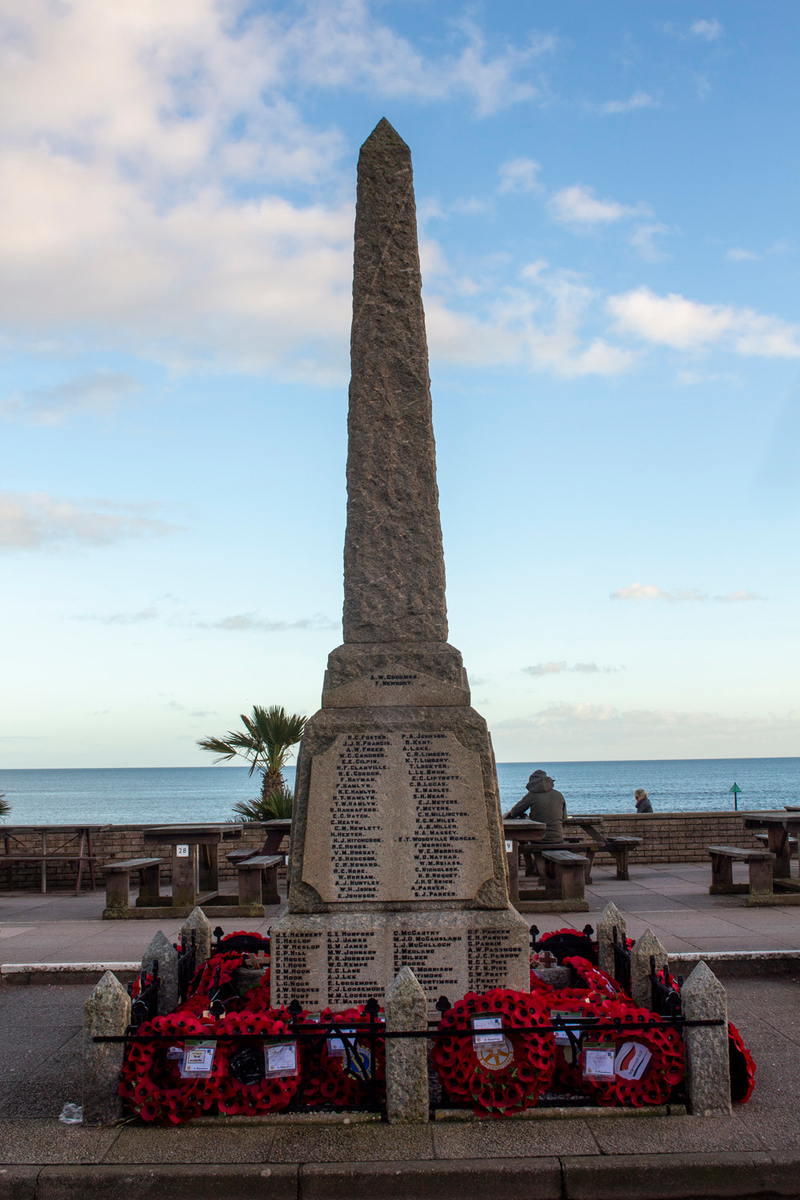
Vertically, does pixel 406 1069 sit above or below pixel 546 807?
below

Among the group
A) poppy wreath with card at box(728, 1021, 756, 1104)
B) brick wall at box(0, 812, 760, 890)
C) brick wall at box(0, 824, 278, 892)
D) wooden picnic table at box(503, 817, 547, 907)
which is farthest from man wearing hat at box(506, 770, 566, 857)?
poppy wreath with card at box(728, 1021, 756, 1104)

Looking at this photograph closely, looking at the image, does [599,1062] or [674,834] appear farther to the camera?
[674,834]

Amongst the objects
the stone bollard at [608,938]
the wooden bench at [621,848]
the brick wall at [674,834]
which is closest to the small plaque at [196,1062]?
the stone bollard at [608,938]

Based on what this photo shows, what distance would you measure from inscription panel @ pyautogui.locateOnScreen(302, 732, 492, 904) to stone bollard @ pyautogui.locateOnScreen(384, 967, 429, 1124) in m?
0.94

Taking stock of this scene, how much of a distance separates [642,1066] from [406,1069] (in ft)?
3.74

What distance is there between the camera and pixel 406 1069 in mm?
4168

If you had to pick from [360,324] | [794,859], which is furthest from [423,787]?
[794,859]

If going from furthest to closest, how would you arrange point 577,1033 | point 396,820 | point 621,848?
1. point 621,848
2. point 396,820
3. point 577,1033

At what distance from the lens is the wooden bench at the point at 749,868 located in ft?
34.5

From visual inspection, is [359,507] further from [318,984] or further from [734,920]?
[734,920]

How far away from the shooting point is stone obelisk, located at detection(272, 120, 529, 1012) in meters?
5.00

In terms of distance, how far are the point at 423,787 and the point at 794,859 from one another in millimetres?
12235

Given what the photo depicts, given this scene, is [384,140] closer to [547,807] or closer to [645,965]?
[645,965]

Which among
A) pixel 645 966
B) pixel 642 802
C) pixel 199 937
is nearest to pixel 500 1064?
pixel 645 966
